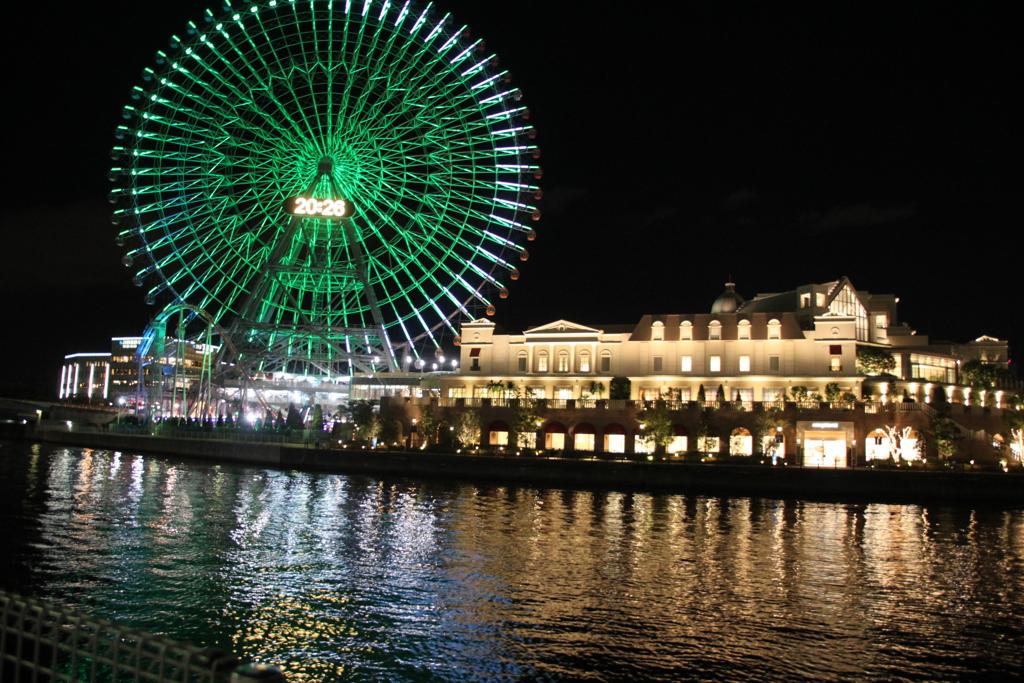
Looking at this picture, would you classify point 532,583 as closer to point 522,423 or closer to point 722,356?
point 522,423

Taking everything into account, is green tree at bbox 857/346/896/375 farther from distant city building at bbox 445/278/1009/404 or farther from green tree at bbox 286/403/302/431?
green tree at bbox 286/403/302/431

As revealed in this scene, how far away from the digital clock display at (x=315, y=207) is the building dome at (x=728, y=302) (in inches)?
1677

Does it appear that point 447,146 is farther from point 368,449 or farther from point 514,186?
point 368,449

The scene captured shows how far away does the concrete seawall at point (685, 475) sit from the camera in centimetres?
5578

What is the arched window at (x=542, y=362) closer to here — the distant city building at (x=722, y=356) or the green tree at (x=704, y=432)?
the distant city building at (x=722, y=356)

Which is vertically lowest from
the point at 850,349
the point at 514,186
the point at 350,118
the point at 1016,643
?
the point at 1016,643

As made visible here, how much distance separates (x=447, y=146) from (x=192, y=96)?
59.8 ft

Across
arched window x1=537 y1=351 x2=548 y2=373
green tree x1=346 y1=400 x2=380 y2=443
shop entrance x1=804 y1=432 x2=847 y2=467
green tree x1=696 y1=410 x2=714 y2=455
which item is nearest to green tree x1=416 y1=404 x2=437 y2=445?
green tree x1=346 y1=400 x2=380 y2=443

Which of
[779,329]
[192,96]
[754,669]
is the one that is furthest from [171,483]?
[779,329]

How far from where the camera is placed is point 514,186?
66125mm

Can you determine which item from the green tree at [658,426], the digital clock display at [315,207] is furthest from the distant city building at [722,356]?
the digital clock display at [315,207]

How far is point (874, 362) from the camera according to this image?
3007 inches

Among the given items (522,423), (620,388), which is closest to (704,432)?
(620,388)

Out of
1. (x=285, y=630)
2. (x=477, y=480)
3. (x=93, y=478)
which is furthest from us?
(x=477, y=480)
